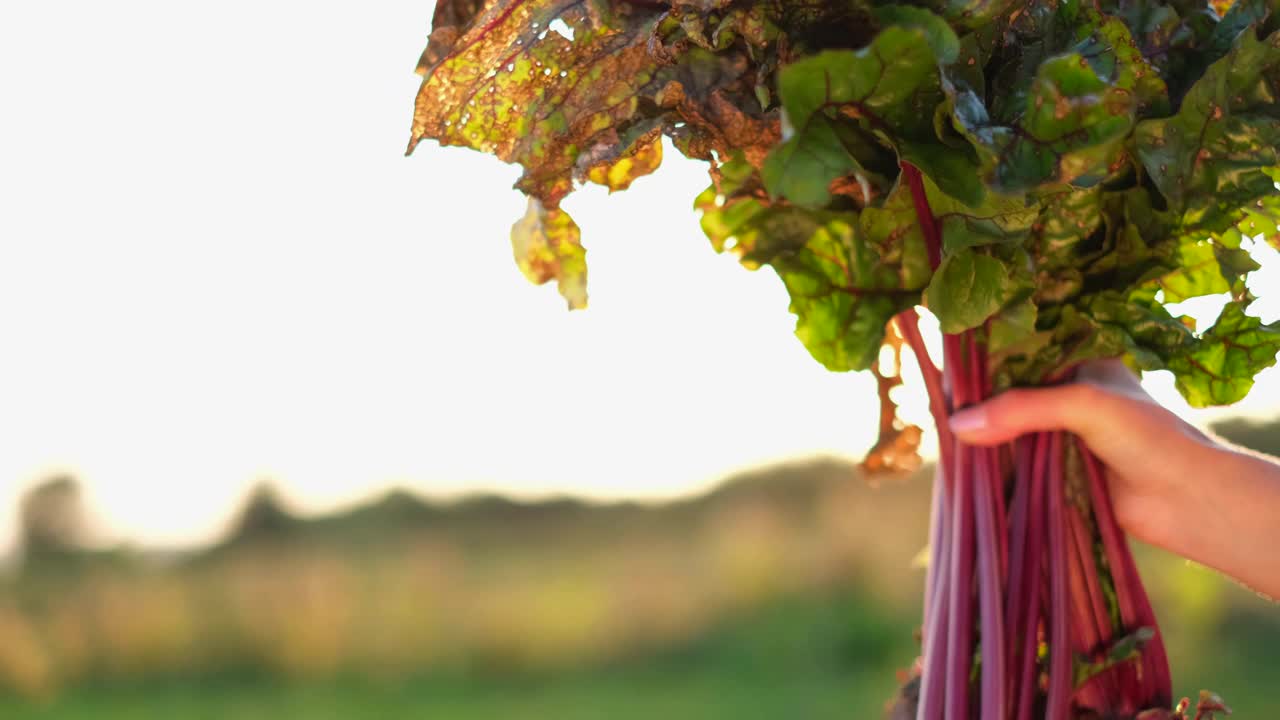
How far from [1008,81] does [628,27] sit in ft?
0.78

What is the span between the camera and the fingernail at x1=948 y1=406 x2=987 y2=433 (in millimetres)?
821

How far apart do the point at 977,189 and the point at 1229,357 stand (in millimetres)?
292

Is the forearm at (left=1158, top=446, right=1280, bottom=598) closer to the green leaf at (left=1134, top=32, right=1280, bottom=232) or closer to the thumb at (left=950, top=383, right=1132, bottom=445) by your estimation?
the thumb at (left=950, top=383, right=1132, bottom=445)

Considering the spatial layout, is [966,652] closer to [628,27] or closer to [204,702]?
[628,27]

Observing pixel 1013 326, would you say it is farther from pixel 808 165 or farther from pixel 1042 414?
pixel 808 165

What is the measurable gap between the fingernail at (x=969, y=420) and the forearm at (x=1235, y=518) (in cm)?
21

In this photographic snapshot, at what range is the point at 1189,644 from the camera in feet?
20.1

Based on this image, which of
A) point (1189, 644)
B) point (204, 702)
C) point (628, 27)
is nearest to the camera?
point (628, 27)

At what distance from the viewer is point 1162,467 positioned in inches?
34.9

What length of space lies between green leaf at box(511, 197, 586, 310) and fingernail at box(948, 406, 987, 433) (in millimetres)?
299

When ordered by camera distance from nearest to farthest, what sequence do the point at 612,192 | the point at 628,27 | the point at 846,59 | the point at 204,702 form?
the point at 846,59 → the point at 628,27 → the point at 612,192 → the point at 204,702

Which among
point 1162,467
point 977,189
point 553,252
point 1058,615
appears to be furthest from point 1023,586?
point 553,252

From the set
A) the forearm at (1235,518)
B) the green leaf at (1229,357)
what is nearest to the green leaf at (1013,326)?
the green leaf at (1229,357)

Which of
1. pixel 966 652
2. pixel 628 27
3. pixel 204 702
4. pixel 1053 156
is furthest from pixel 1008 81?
pixel 204 702
